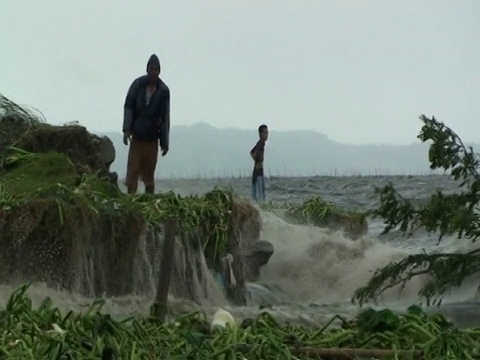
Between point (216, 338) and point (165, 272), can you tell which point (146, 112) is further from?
point (216, 338)

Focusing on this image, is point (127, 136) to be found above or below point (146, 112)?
below

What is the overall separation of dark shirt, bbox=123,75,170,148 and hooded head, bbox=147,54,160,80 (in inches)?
3.6

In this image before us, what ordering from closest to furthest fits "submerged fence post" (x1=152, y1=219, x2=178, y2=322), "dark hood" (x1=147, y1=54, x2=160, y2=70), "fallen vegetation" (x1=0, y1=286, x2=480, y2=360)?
"fallen vegetation" (x1=0, y1=286, x2=480, y2=360)
"submerged fence post" (x1=152, y1=219, x2=178, y2=322)
"dark hood" (x1=147, y1=54, x2=160, y2=70)

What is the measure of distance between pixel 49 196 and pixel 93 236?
510mm

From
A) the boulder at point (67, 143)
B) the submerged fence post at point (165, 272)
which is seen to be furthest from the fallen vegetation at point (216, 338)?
the boulder at point (67, 143)

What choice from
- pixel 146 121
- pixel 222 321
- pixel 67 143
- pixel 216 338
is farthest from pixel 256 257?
pixel 216 338

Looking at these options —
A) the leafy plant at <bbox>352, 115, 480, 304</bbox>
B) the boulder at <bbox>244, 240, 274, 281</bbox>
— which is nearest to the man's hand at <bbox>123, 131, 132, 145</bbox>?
the boulder at <bbox>244, 240, 274, 281</bbox>

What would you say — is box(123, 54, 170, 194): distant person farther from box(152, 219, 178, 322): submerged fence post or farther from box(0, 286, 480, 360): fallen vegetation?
box(0, 286, 480, 360): fallen vegetation

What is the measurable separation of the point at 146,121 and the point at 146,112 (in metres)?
0.11

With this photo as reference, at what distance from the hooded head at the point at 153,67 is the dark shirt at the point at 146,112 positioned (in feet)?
0.30

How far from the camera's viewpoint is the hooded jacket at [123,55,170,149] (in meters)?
13.2

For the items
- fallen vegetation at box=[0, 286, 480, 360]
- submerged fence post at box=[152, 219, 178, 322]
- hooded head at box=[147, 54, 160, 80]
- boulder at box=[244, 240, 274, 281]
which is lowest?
boulder at box=[244, 240, 274, 281]

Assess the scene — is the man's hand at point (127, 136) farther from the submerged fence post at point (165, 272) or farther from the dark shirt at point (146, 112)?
the submerged fence post at point (165, 272)

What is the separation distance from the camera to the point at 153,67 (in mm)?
13047
